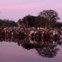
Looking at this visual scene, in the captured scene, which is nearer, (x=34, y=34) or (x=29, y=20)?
(x=34, y=34)

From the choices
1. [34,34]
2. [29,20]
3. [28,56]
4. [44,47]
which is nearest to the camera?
[28,56]

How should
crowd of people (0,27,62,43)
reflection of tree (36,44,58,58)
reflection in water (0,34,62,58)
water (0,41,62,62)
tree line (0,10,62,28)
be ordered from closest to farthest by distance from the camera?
1. water (0,41,62,62)
2. reflection of tree (36,44,58,58)
3. reflection in water (0,34,62,58)
4. crowd of people (0,27,62,43)
5. tree line (0,10,62,28)

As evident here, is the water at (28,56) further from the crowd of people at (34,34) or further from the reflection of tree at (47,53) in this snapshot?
the crowd of people at (34,34)

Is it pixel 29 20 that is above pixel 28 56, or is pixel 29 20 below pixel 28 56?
above

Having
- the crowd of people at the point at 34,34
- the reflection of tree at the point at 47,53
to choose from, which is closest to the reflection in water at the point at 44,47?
the reflection of tree at the point at 47,53

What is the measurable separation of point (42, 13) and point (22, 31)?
901 cm

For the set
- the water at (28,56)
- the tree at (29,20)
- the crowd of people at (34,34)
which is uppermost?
the tree at (29,20)

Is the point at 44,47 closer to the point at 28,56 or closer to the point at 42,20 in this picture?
the point at 28,56

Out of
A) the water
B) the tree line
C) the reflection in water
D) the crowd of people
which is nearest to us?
the water

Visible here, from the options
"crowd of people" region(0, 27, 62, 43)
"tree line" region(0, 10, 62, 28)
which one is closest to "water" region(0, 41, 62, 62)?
"crowd of people" region(0, 27, 62, 43)

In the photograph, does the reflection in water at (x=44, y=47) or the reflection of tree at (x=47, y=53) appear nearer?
the reflection of tree at (x=47, y=53)

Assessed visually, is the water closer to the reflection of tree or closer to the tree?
the reflection of tree

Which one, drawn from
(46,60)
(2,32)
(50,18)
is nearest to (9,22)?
(50,18)

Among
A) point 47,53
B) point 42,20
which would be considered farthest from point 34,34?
point 47,53
